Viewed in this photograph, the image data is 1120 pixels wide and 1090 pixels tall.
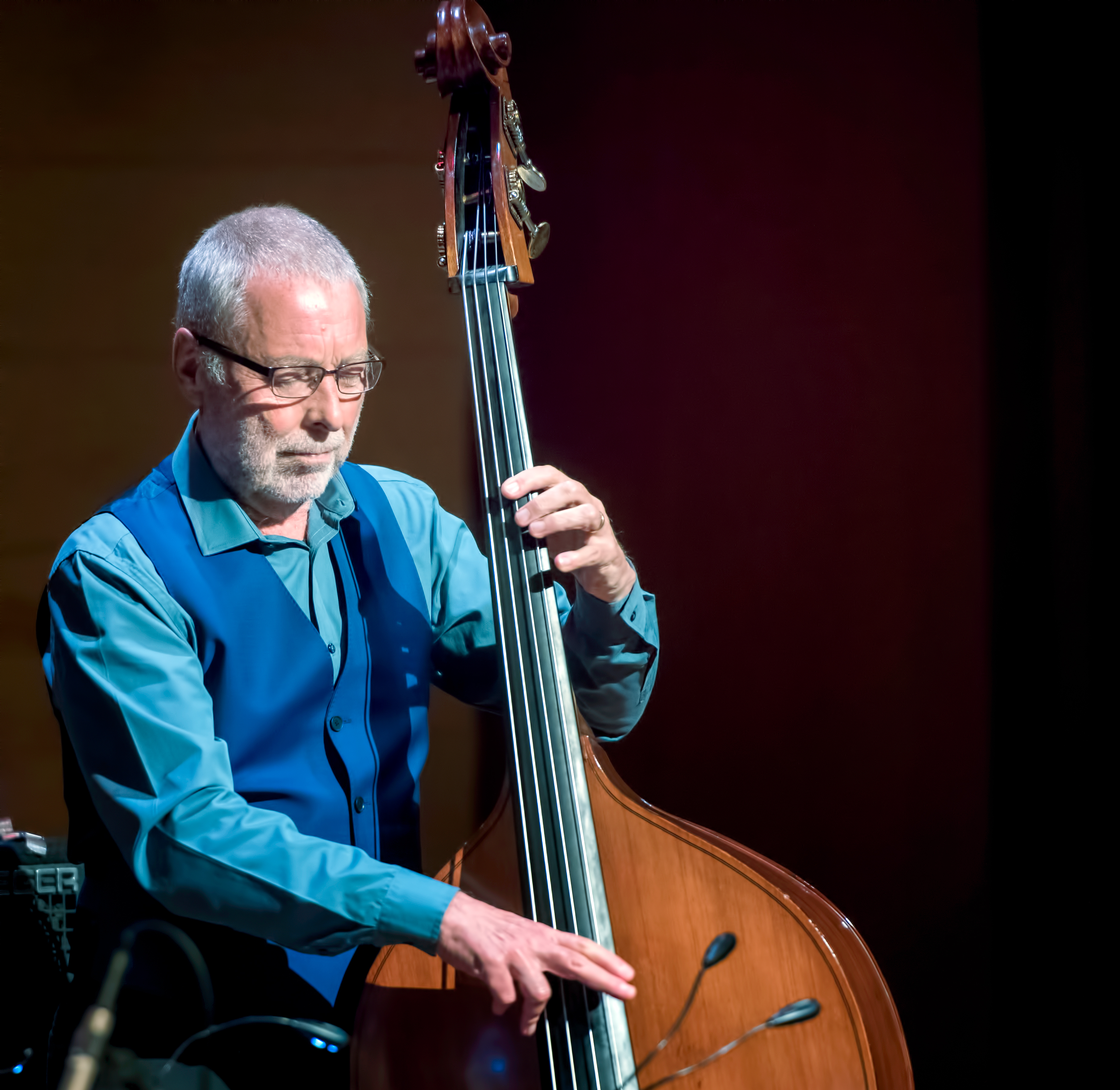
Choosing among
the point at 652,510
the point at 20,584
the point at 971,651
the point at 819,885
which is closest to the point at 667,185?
the point at 652,510

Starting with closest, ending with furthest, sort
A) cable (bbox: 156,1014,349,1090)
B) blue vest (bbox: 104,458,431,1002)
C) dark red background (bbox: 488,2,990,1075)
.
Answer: cable (bbox: 156,1014,349,1090)
blue vest (bbox: 104,458,431,1002)
dark red background (bbox: 488,2,990,1075)

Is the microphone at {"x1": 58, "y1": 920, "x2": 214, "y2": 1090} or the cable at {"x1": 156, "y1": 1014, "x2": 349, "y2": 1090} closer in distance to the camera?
the microphone at {"x1": 58, "y1": 920, "x2": 214, "y2": 1090}

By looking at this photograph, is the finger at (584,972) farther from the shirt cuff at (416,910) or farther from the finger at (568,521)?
the finger at (568,521)

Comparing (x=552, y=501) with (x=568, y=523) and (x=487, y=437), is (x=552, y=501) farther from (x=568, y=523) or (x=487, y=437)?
(x=487, y=437)

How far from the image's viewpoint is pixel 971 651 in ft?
5.35

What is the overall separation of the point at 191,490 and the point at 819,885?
1275 millimetres

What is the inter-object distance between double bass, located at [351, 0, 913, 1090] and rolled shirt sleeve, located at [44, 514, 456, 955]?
65mm

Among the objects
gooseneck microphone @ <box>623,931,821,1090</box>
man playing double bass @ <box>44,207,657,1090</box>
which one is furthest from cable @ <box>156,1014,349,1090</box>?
gooseneck microphone @ <box>623,931,821,1090</box>

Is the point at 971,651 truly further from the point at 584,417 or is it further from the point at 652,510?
the point at 584,417

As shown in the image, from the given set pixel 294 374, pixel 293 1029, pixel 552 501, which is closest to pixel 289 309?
pixel 294 374

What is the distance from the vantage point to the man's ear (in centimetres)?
114

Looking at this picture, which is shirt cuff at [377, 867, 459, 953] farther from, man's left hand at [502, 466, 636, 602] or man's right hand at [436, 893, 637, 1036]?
man's left hand at [502, 466, 636, 602]

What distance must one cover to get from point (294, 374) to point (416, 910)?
0.63 metres

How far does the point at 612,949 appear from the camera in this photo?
0.84 metres
